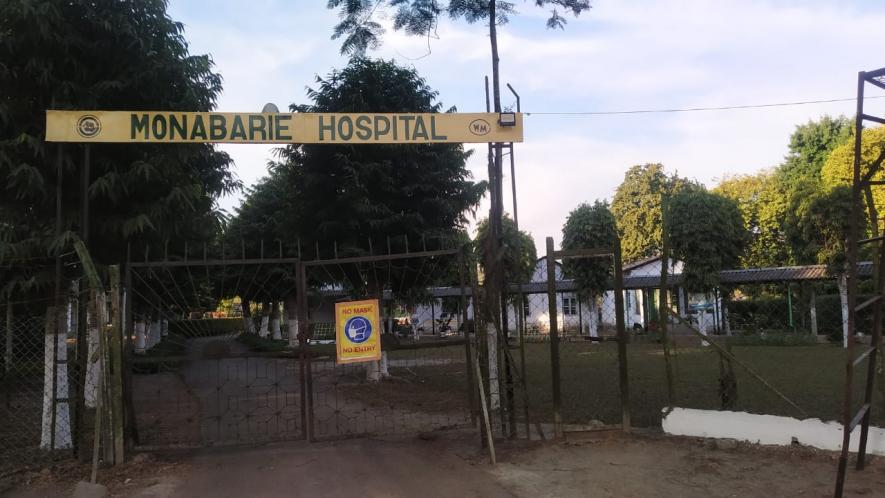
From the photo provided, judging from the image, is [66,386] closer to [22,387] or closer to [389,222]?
[389,222]

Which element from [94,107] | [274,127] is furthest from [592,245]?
[94,107]

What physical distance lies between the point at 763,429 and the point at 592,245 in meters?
21.5

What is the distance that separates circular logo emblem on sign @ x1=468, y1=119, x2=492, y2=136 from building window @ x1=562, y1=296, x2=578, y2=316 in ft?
98.0

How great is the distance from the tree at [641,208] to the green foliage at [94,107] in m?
39.5

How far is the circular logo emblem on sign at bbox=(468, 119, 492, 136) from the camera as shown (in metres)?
8.02

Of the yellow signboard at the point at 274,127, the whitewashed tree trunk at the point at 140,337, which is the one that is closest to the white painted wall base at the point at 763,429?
the yellow signboard at the point at 274,127

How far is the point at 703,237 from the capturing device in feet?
A: 82.0

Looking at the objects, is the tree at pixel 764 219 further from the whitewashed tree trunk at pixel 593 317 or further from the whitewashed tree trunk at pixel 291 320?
the whitewashed tree trunk at pixel 291 320

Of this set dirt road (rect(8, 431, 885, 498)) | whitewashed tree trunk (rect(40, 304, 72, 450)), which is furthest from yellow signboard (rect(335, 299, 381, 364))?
whitewashed tree trunk (rect(40, 304, 72, 450))

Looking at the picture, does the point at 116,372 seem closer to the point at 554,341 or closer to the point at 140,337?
the point at 554,341

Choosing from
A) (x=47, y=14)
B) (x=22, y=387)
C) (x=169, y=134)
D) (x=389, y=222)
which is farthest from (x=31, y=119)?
(x=22, y=387)

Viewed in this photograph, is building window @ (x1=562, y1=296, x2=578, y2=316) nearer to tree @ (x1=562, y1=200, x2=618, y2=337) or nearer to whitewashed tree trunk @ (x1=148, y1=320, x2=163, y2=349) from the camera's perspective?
tree @ (x1=562, y1=200, x2=618, y2=337)

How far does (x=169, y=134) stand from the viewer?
299 inches

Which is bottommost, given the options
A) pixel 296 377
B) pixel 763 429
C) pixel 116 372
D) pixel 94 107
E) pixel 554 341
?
pixel 296 377
